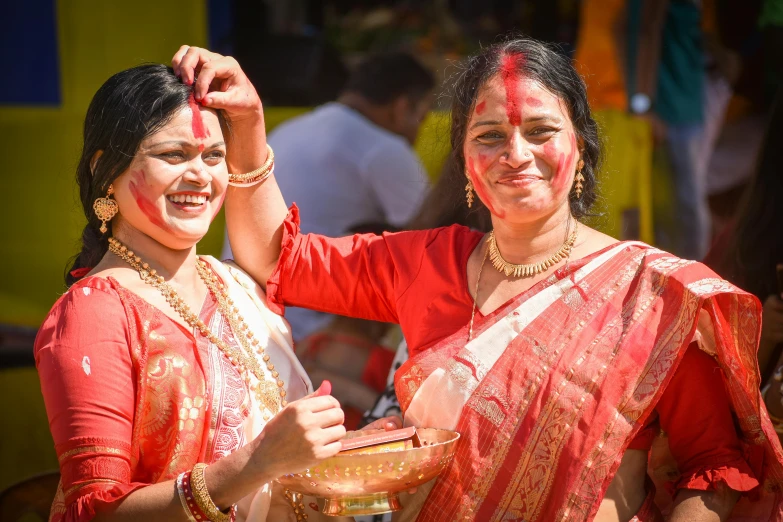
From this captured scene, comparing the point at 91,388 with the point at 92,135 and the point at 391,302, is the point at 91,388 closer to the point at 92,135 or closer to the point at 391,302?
the point at 92,135

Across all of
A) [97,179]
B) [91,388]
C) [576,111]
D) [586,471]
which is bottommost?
[586,471]

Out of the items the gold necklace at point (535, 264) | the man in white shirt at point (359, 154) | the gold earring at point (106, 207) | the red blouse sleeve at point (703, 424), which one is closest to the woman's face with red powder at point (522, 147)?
the gold necklace at point (535, 264)

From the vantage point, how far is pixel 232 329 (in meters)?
2.69

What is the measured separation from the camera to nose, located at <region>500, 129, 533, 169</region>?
263cm

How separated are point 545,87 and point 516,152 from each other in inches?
8.4

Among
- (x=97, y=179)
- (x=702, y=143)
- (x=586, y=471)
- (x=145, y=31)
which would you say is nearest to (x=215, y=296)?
(x=97, y=179)

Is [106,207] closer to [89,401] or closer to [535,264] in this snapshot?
[89,401]

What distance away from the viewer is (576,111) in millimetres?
2766

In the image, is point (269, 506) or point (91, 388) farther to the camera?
point (269, 506)

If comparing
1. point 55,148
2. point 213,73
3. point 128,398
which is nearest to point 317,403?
point 128,398

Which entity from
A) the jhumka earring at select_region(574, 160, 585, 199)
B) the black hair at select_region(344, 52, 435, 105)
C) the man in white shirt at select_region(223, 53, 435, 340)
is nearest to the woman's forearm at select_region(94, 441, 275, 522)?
the jhumka earring at select_region(574, 160, 585, 199)

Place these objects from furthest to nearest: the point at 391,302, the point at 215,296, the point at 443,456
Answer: the point at 391,302 < the point at 215,296 < the point at 443,456

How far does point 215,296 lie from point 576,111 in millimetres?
1137

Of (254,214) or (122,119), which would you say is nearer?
(122,119)
